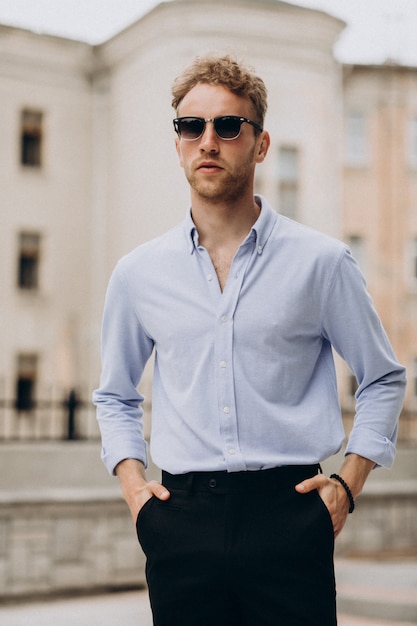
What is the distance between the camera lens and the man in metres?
2.25

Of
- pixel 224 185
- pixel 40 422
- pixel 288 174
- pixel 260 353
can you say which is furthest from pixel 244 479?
pixel 288 174

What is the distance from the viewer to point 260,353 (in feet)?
7.64

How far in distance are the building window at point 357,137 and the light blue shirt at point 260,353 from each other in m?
22.5

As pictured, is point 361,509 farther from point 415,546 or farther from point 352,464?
point 352,464

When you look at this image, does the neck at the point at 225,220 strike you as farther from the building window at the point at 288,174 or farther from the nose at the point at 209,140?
the building window at the point at 288,174

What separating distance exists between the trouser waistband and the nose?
0.75 meters

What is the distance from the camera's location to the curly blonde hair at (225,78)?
2.41m

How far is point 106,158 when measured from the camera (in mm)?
23453

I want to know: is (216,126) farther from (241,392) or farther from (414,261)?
(414,261)

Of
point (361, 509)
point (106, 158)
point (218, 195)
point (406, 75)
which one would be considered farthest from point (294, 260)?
point (406, 75)

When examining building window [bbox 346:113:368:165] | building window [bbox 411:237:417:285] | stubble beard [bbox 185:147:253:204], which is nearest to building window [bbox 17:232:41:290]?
building window [bbox 346:113:368:165]

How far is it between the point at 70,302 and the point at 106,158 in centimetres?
342

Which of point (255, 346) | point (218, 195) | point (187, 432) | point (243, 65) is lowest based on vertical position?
point (187, 432)

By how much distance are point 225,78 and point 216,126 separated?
11 centimetres
